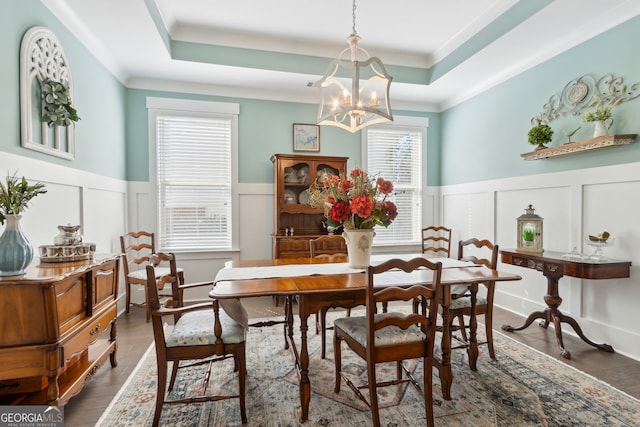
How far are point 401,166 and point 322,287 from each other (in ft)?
11.4

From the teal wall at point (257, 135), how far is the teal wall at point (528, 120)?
155cm

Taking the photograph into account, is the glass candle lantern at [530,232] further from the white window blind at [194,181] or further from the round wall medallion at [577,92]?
the white window blind at [194,181]

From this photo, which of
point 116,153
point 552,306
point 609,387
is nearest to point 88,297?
point 116,153

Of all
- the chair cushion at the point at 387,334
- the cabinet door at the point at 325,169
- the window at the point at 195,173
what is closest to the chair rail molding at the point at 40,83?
the window at the point at 195,173

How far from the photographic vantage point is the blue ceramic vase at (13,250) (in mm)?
1576

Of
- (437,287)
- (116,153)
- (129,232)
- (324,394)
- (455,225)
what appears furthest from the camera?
(455,225)

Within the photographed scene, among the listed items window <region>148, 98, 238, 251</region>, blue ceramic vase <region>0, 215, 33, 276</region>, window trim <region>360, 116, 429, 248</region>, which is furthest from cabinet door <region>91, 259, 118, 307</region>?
window trim <region>360, 116, 429, 248</region>

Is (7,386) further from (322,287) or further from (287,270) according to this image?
(322,287)

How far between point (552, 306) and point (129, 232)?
460cm

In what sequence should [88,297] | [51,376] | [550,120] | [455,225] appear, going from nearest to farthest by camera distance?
[51,376] → [88,297] → [550,120] → [455,225]

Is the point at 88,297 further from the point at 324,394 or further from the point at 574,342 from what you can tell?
the point at 574,342

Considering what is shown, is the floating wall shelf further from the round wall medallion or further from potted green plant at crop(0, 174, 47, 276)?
potted green plant at crop(0, 174, 47, 276)

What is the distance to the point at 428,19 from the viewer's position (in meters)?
3.30

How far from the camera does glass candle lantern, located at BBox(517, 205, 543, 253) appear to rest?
309 centimetres
